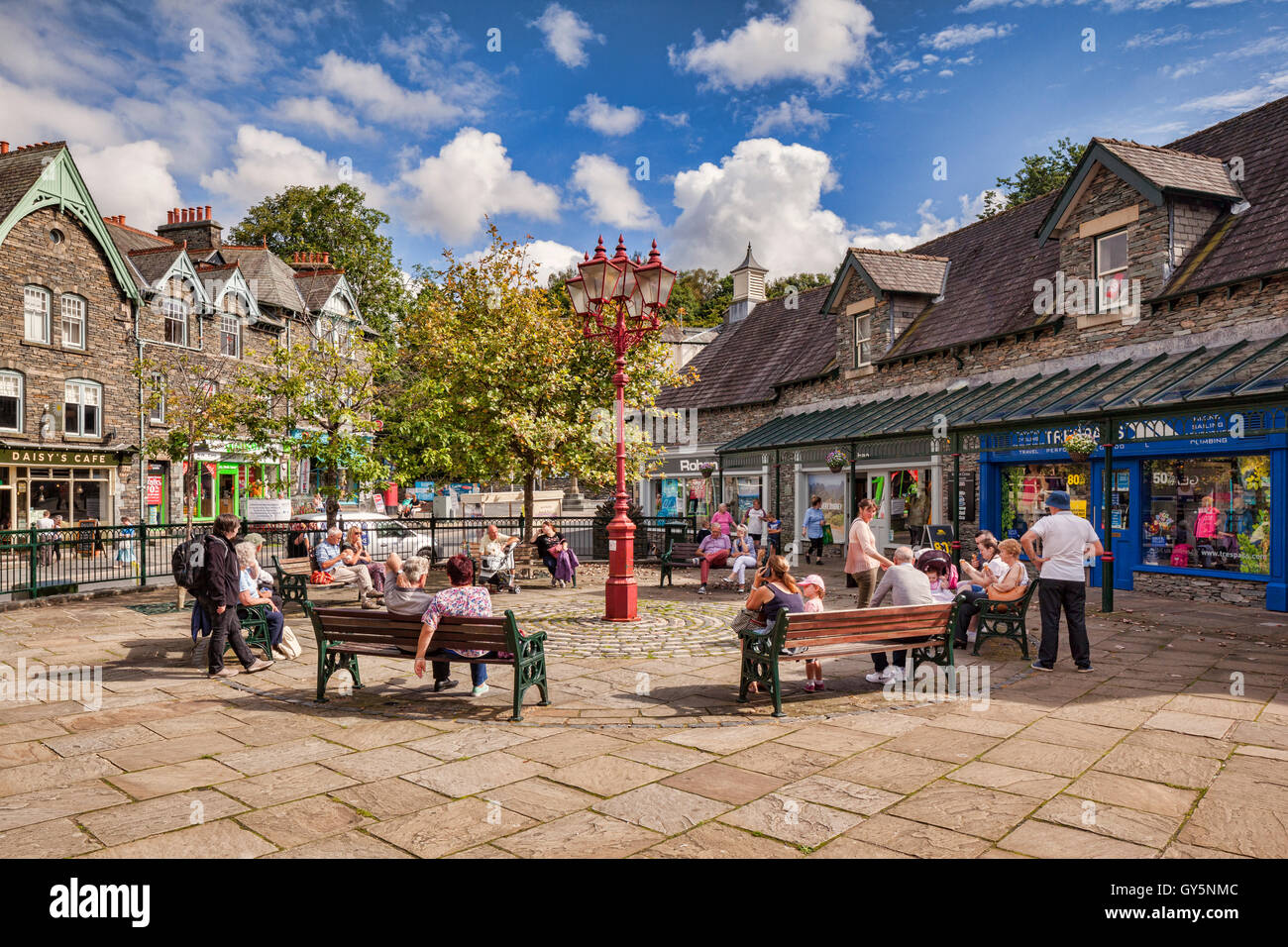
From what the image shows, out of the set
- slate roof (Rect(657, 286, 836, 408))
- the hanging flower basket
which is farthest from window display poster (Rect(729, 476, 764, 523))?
the hanging flower basket

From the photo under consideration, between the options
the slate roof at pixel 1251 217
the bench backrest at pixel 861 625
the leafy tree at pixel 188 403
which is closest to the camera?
the bench backrest at pixel 861 625

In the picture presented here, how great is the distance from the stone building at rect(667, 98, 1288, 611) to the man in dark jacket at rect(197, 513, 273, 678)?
1101 centimetres

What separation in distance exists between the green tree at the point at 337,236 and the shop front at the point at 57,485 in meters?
18.2

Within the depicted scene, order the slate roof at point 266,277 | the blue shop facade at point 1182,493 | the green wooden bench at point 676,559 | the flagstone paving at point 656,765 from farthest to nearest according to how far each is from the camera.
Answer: the slate roof at point 266,277, the green wooden bench at point 676,559, the blue shop facade at point 1182,493, the flagstone paving at point 656,765

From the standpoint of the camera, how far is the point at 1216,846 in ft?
13.4

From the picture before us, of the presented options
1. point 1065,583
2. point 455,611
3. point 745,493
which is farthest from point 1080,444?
point 745,493

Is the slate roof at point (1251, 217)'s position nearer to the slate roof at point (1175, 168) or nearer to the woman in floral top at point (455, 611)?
the slate roof at point (1175, 168)

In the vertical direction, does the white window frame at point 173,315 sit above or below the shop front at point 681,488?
above

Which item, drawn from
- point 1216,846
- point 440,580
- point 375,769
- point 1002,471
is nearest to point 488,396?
point 440,580

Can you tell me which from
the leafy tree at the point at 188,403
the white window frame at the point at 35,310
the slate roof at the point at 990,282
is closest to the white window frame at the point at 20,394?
the white window frame at the point at 35,310

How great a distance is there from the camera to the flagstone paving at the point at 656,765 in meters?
4.23

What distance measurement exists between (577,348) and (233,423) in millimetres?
7110

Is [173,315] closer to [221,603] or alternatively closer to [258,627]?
[258,627]

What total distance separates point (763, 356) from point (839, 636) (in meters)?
21.7
